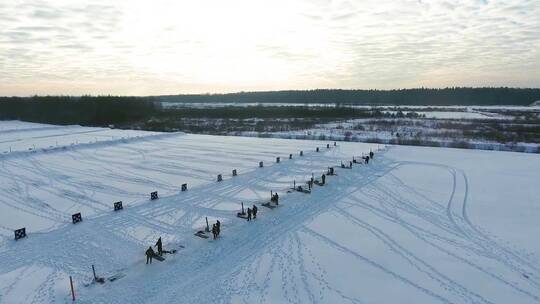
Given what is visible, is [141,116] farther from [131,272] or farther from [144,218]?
[131,272]

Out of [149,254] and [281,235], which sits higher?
[149,254]

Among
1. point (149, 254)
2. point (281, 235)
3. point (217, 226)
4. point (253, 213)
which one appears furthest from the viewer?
point (253, 213)

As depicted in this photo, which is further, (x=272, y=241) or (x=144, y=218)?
(x=144, y=218)

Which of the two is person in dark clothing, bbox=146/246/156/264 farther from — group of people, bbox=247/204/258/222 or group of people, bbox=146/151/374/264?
group of people, bbox=247/204/258/222

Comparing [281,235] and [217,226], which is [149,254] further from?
[281,235]

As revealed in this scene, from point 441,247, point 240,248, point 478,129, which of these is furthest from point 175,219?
point 478,129

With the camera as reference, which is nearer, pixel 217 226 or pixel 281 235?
pixel 217 226

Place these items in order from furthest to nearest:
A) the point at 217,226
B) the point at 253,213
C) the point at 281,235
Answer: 1. the point at 253,213
2. the point at 281,235
3. the point at 217,226

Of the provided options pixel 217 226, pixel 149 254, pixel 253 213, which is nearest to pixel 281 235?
pixel 253 213

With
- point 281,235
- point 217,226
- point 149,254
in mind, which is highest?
point 217,226
